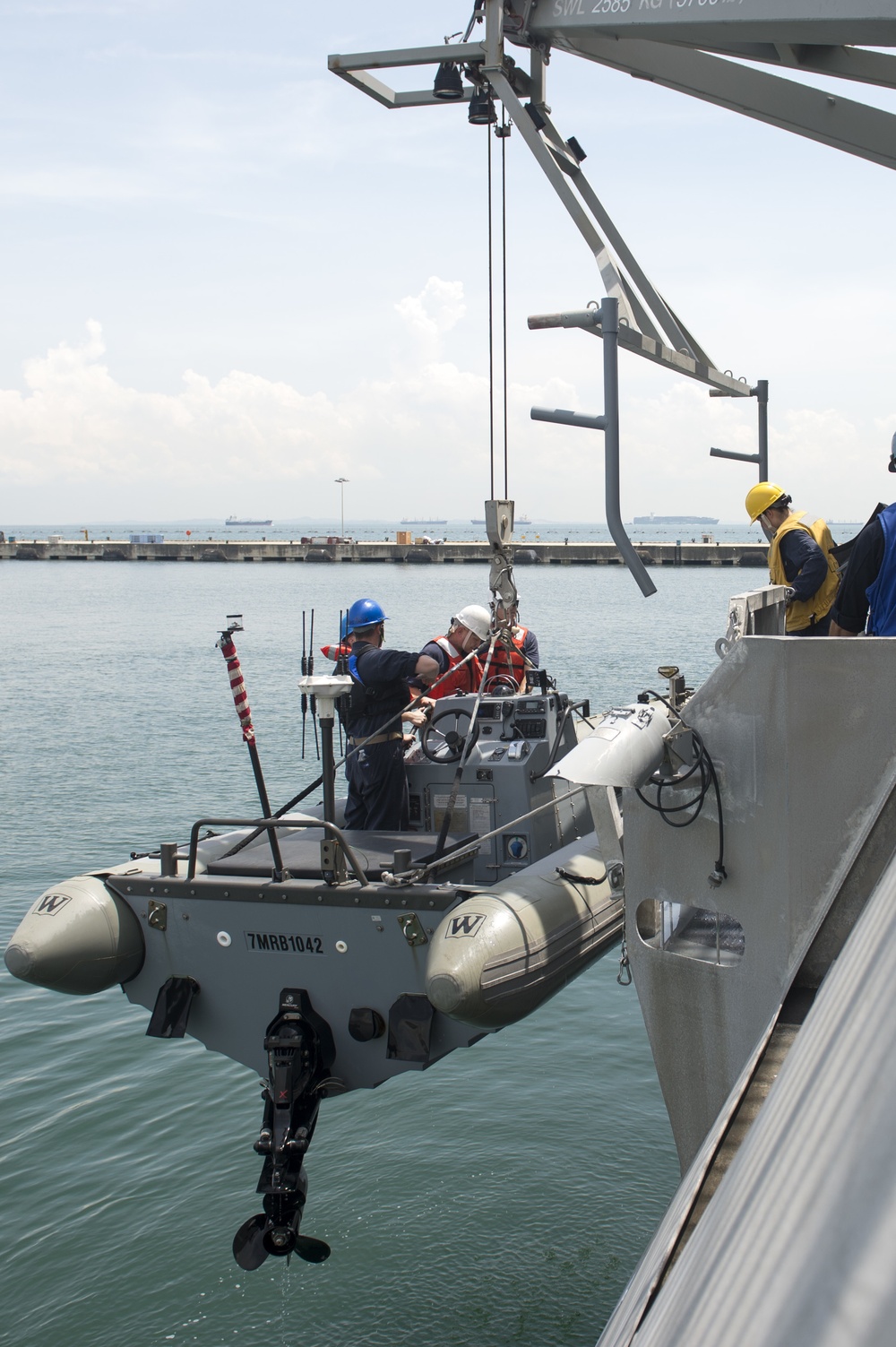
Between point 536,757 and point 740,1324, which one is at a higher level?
point 740,1324

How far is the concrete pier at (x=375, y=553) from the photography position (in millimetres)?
92562

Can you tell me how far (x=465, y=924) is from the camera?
581cm

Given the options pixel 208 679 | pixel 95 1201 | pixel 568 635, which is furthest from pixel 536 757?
pixel 568 635

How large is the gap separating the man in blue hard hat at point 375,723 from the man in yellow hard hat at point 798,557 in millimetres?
2172

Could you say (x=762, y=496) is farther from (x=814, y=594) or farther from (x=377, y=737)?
(x=377, y=737)

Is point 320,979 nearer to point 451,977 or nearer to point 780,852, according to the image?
point 451,977

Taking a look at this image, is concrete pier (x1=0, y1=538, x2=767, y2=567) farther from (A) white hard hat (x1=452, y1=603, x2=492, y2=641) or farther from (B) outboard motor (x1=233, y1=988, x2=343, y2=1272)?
(B) outboard motor (x1=233, y1=988, x2=343, y2=1272)

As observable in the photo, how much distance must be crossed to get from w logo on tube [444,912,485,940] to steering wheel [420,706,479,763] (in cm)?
177

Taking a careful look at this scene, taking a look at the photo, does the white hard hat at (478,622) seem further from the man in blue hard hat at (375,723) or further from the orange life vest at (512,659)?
the man in blue hard hat at (375,723)

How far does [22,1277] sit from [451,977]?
3052mm

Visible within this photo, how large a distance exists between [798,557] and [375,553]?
312 ft

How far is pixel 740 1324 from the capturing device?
50cm

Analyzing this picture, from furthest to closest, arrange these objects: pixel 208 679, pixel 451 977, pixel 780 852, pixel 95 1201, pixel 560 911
→ 1. pixel 208 679
2. pixel 95 1201
3. pixel 560 911
4. pixel 451 977
5. pixel 780 852

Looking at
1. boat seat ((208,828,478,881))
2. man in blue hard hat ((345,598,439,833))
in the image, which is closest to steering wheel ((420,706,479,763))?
man in blue hard hat ((345,598,439,833))
